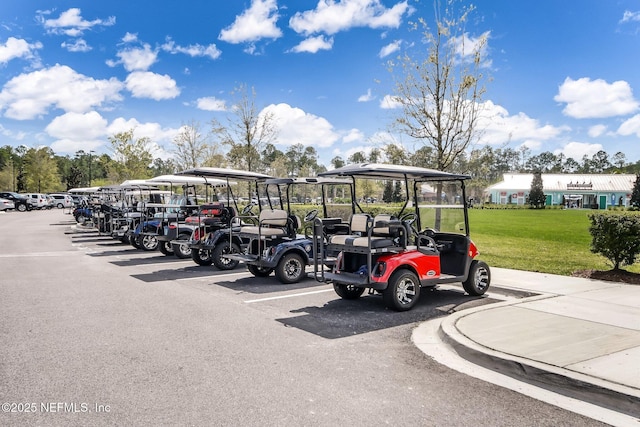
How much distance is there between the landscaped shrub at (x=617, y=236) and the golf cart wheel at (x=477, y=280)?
318cm

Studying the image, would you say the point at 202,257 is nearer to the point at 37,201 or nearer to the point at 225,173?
the point at 225,173

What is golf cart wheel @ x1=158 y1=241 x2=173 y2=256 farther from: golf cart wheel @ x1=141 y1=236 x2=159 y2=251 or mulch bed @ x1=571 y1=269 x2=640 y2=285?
mulch bed @ x1=571 y1=269 x2=640 y2=285

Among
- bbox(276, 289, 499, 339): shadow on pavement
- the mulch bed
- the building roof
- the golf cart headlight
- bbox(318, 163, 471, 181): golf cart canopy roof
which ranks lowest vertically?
bbox(276, 289, 499, 339): shadow on pavement

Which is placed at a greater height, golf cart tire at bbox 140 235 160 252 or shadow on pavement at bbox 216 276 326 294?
golf cart tire at bbox 140 235 160 252

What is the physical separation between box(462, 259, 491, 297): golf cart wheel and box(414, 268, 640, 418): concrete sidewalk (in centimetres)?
64

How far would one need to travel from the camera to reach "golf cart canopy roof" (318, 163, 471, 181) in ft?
24.3

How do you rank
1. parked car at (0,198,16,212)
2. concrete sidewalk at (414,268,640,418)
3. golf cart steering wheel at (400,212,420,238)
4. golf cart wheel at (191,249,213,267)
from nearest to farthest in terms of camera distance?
concrete sidewalk at (414,268,640,418) → golf cart steering wheel at (400,212,420,238) → golf cart wheel at (191,249,213,267) → parked car at (0,198,16,212)

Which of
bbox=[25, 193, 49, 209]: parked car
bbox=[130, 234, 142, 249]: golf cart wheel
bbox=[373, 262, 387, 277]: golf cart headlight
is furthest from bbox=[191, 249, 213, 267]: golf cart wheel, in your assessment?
bbox=[25, 193, 49, 209]: parked car

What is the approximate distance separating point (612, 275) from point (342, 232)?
5.47 meters

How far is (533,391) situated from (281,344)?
2.70 metres

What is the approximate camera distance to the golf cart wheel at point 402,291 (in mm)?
7035

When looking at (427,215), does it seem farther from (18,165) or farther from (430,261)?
(18,165)

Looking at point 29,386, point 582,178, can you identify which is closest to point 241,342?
point 29,386

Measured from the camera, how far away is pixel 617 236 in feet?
31.0
